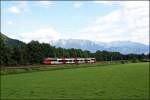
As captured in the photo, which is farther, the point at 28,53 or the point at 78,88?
the point at 28,53

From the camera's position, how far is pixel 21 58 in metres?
84.6

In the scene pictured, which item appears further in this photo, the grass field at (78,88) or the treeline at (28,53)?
the treeline at (28,53)

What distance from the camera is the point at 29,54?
301 feet

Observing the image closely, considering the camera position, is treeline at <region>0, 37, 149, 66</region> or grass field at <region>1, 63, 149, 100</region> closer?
grass field at <region>1, 63, 149, 100</region>

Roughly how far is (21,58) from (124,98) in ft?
232

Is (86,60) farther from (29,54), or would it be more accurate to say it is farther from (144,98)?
(144,98)

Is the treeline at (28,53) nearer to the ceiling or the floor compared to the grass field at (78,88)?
nearer to the ceiling

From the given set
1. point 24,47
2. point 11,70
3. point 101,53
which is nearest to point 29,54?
point 24,47

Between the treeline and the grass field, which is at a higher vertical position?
the treeline

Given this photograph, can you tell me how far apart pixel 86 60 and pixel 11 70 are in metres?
58.0

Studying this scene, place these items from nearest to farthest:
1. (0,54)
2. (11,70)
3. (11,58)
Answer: (11,70) < (0,54) < (11,58)

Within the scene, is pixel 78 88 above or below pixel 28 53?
below

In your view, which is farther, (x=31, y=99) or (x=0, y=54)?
(x=0, y=54)

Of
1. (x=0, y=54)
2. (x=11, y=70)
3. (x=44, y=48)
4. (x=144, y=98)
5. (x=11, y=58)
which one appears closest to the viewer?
(x=144, y=98)
